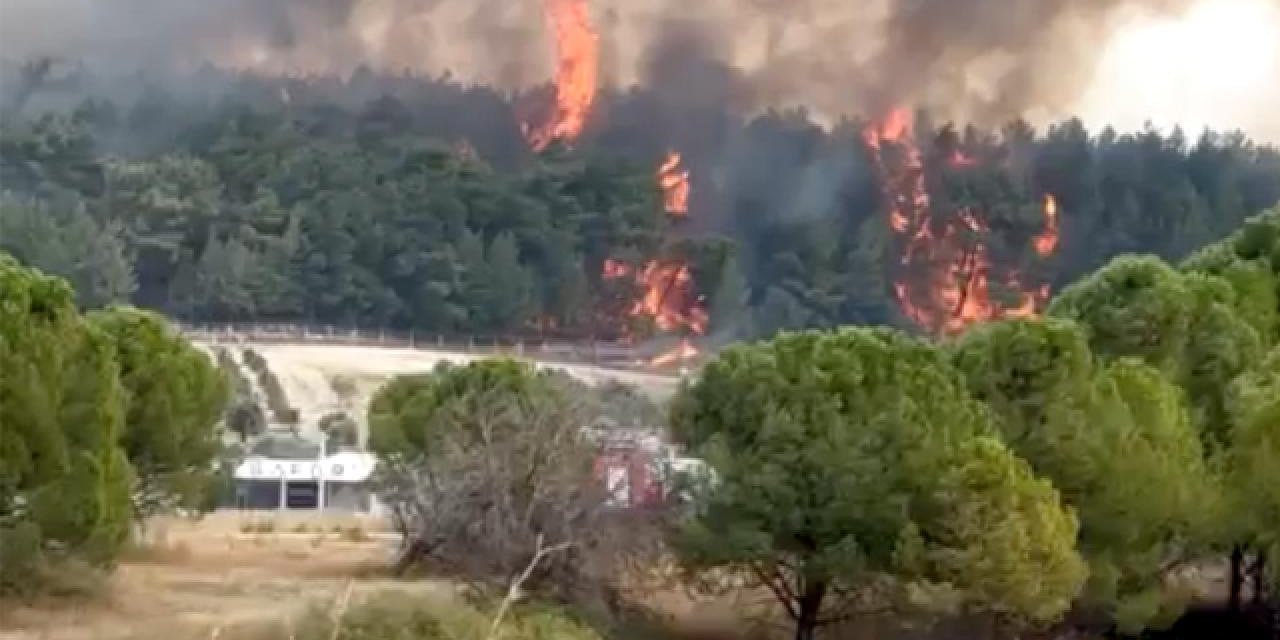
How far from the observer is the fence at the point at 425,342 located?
7656 cm

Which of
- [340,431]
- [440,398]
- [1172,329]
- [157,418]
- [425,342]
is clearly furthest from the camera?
[425,342]

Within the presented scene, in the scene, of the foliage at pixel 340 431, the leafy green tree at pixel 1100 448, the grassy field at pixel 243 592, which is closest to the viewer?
the grassy field at pixel 243 592

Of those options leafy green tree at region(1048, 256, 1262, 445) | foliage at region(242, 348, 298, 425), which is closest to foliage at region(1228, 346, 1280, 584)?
leafy green tree at region(1048, 256, 1262, 445)

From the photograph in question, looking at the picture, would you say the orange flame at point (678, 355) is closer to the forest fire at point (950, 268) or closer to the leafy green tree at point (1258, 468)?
the forest fire at point (950, 268)

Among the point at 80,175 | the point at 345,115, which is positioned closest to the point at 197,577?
the point at 80,175

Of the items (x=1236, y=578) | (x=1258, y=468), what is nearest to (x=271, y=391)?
(x=1236, y=578)

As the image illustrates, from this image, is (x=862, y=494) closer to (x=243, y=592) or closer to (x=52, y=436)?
(x=243, y=592)

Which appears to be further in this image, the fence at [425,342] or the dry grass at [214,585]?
the fence at [425,342]

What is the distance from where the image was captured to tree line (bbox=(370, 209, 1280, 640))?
26.3 metres

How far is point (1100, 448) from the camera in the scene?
29.4 m

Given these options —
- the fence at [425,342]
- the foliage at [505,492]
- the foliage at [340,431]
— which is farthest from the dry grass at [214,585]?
the fence at [425,342]

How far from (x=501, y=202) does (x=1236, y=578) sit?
57.4 meters

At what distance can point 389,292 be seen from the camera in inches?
3238

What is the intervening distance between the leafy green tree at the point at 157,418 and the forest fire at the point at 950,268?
57.9 m
